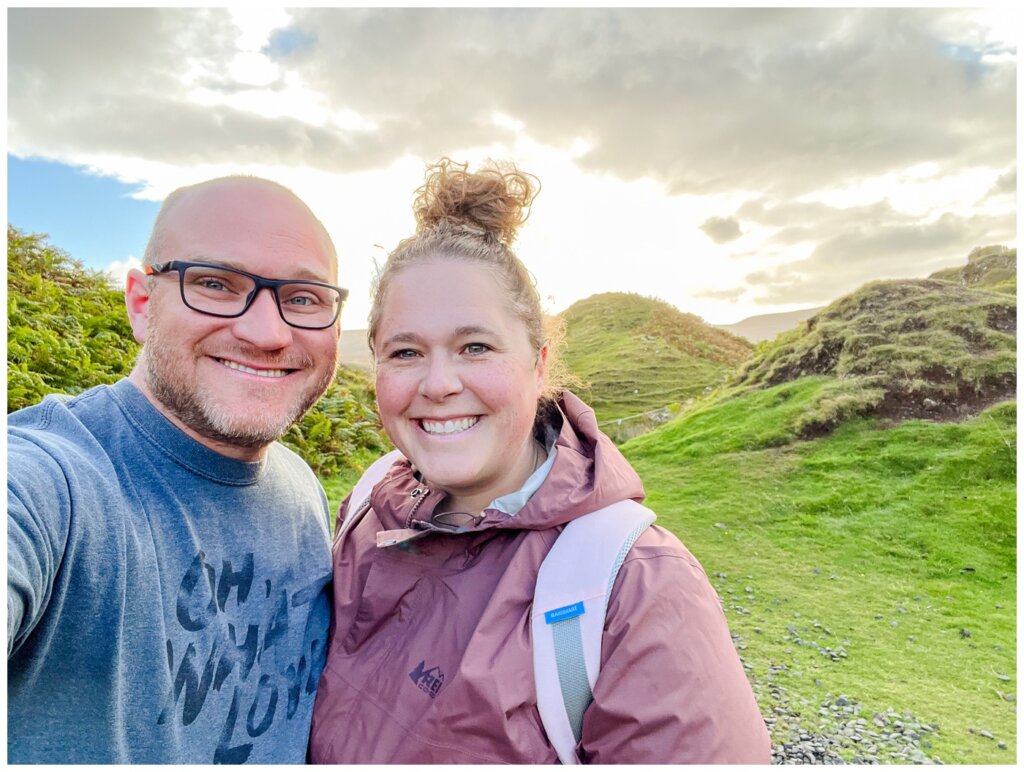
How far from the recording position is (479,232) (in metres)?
2.73

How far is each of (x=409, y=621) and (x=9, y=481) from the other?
4.31 feet

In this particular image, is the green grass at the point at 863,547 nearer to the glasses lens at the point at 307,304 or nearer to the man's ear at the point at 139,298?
the glasses lens at the point at 307,304

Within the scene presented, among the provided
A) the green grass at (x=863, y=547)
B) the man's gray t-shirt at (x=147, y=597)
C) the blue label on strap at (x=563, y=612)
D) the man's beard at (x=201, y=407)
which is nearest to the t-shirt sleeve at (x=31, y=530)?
the man's gray t-shirt at (x=147, y=597)

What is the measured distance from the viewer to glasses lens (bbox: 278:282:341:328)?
245cm

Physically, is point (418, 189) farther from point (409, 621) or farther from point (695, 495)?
point (695, 495)

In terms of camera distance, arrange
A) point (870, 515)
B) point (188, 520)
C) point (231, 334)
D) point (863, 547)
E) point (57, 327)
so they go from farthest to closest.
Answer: point (870, 515) < point (57, 327) < point (863, 547) < point (231, 334) < point (188, 520)

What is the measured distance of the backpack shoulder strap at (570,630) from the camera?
1930 mm

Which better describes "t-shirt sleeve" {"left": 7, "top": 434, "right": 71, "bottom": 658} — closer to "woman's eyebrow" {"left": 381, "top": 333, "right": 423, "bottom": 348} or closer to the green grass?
"woman's eyebrow" {"left": 381, "top": 333, "right": 423, "bottom": 348}

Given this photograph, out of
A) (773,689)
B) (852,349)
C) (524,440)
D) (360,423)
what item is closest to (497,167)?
(524,440)

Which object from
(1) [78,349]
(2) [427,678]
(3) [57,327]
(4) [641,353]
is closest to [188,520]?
(2) [427,678]

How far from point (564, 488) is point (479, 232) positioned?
1187 mm

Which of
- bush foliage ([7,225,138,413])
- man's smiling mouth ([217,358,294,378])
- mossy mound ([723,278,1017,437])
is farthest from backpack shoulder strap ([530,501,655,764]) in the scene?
mossy mound ([723,278,1017,437])

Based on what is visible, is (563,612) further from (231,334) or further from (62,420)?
(62,420)

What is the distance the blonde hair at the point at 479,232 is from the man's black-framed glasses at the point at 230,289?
0.35 m
